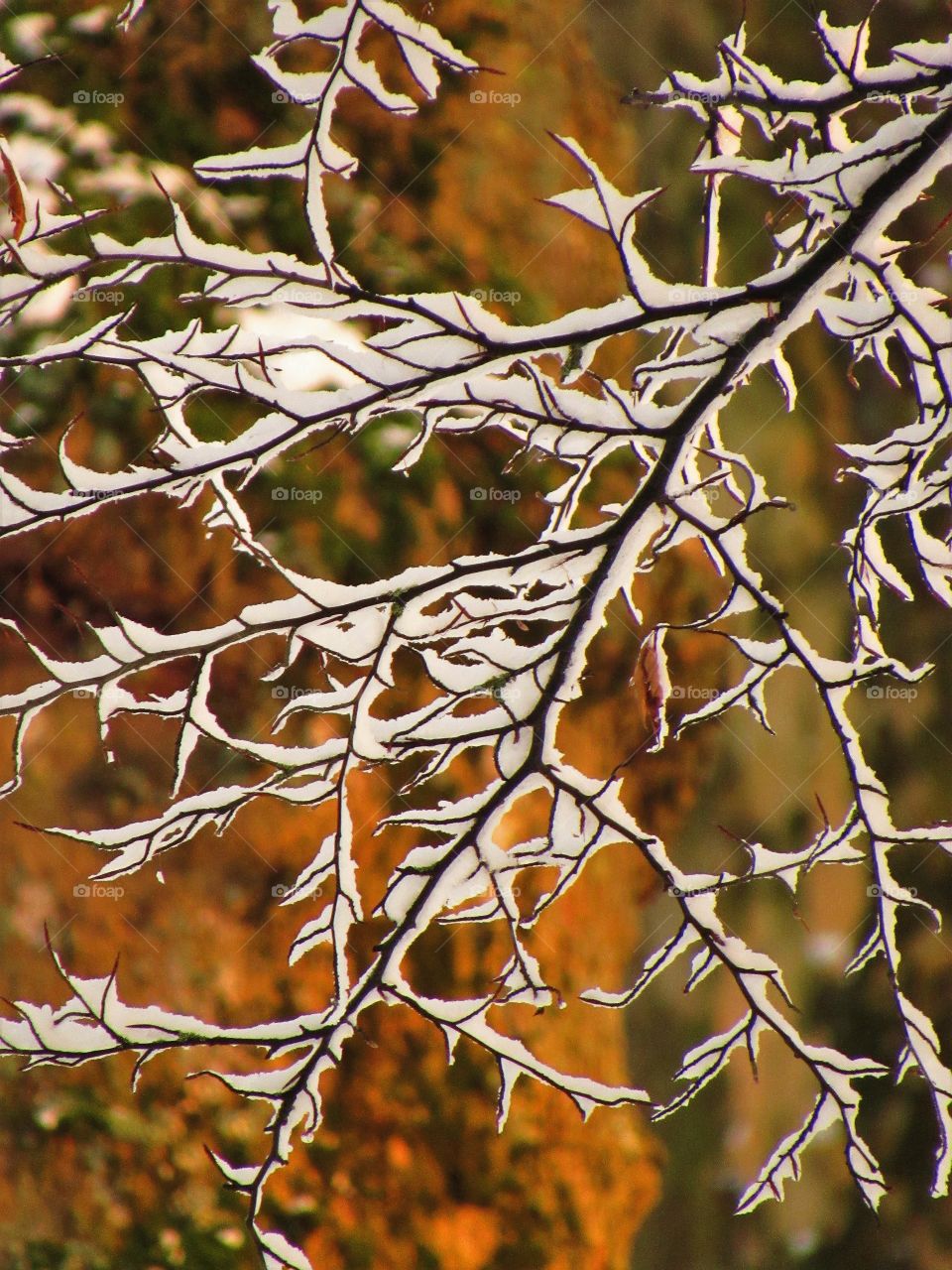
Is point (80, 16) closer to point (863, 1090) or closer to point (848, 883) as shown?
point (848, 883)

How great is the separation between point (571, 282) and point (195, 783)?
203cm

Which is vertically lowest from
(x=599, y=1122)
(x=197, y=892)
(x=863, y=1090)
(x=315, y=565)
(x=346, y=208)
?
(x=863, y=1090)

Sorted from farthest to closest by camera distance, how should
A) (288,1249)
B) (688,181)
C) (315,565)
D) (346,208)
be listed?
1. (688,181)
2. (346,208)
3. (315,565)
4. (288,1249)

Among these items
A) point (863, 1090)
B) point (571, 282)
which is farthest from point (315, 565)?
point (863, 1090)

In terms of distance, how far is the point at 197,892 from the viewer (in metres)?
2.43

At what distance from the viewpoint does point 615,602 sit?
3.16m

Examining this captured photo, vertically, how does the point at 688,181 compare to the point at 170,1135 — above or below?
above

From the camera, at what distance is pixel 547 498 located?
1.20 meters

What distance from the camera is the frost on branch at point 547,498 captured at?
104 centimetres

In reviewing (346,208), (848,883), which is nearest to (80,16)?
(346,208)

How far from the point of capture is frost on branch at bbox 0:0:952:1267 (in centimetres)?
104

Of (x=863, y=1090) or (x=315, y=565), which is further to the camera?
(x=863, y=1090)

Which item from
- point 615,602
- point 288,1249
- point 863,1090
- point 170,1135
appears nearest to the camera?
point 288,1249

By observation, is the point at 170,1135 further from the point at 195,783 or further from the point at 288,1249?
the point at 288,1249
